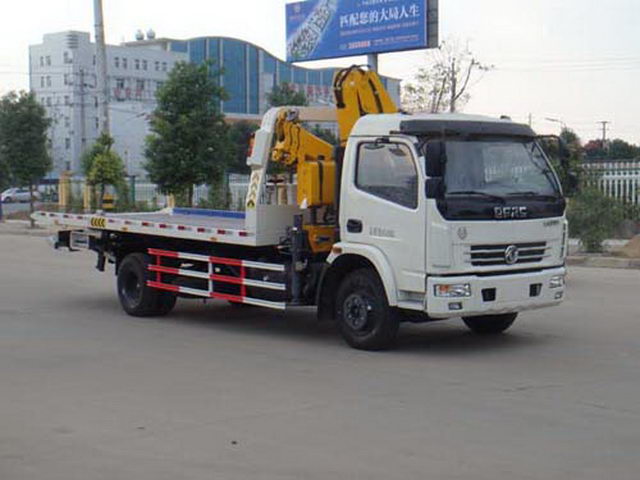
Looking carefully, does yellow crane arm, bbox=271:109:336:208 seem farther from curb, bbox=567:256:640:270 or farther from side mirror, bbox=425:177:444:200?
Result: curb, bbox=567:256:640:270

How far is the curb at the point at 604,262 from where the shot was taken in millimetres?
20656

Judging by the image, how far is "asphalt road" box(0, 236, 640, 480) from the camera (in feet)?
21.7

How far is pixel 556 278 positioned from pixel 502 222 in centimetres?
121

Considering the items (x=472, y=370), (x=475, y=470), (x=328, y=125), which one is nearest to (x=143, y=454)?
(x=475, y=470)

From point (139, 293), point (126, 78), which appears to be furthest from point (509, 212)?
point (126, 78)

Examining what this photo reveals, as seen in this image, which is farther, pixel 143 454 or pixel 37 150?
pixel 37 150

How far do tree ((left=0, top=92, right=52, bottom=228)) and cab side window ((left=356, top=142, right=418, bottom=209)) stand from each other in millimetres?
29991

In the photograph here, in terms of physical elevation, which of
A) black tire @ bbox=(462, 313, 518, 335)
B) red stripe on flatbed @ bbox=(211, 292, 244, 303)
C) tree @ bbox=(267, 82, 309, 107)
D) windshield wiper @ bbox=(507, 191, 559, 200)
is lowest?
black tire @ bbox=(462, 313, 518, 335)

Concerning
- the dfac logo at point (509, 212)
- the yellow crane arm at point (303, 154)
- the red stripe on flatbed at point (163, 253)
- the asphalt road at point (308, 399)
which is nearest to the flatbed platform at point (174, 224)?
the red stripe on flatbed at point (163, 253)

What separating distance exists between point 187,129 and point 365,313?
19449 millimetres

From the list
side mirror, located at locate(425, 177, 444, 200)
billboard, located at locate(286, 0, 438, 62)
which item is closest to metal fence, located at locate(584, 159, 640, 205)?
billboard, located at locate(286, 0, 438, 62)

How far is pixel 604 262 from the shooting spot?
68.8ft

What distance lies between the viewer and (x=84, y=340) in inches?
470

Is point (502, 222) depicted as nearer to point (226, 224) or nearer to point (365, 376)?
point (365, 376)
